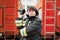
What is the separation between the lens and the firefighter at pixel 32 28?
112 inches

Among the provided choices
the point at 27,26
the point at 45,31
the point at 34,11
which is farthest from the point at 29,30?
the point at 45,31

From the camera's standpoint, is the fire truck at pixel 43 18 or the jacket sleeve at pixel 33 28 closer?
the jacket sleeve at pixel 33 28

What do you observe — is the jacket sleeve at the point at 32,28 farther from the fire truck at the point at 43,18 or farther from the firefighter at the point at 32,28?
the fire truck at the point at 43,18

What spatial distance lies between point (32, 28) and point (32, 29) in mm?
13

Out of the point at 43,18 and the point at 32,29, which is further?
the point at 43,18

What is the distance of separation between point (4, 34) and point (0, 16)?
335 millimetres

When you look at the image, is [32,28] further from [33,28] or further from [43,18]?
[43,18]

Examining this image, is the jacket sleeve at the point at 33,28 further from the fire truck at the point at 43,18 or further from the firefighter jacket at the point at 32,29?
the fire truck at the point at 43,18

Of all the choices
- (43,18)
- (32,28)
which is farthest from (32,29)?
(43,18)

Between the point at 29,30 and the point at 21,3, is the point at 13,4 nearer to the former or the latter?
the point at 21,3

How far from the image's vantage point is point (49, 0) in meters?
3.99

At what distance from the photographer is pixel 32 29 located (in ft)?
9.36

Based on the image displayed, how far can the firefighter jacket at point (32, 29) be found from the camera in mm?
2846

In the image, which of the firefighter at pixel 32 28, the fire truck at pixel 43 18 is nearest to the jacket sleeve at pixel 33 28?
the firefighter at pixel 32 28
